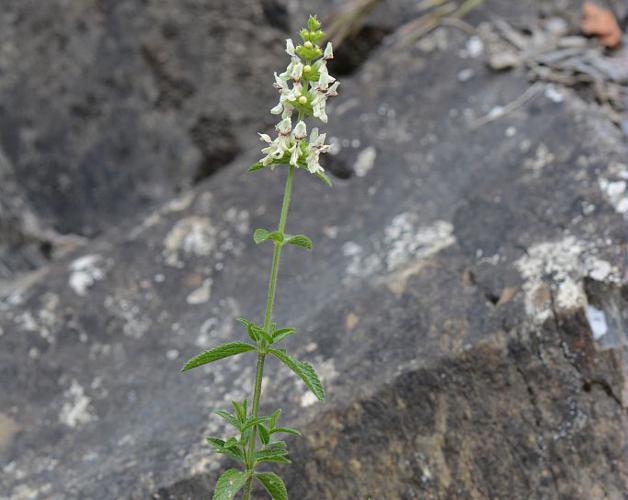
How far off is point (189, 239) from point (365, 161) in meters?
0.62

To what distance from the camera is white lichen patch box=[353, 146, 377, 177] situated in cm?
239

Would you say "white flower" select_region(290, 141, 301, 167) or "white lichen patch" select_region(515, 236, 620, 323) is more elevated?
"white flower" select_region(290, 141, 301, 167)

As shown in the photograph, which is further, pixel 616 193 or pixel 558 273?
pixel 616 193

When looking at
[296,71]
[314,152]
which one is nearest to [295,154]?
[314,152]

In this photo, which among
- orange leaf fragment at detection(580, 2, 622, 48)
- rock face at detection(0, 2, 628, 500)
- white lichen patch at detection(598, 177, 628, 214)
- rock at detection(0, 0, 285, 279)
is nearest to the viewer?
rock face at detection(0, 2, 628, 500)

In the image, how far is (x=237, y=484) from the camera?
1.35 meters

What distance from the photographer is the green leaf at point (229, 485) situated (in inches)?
52.7

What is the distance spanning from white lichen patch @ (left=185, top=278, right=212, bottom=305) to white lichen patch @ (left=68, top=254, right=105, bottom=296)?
0.32m

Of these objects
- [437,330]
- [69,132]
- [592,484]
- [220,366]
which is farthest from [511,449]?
[69,132]

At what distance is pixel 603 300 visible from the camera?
66.9 inches

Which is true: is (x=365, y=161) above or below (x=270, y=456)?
above

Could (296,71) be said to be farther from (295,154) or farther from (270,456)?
(270,456)

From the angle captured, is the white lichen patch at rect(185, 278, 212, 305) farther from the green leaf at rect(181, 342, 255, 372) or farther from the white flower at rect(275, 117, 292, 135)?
the white flower at rect(275, 117, 292, 135)

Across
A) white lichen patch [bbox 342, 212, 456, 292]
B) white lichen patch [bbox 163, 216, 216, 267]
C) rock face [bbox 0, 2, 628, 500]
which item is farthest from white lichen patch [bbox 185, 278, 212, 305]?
white lichen patch [bbox 342, 212, 456, 292]
